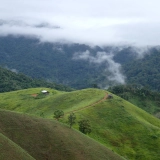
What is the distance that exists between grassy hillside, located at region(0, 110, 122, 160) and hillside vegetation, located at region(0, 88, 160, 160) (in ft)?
84.4

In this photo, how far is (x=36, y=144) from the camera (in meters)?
64.6

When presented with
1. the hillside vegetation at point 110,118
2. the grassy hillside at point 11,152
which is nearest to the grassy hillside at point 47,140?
the grassy hillside at point 11,152

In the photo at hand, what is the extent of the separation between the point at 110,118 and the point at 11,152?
213 ft

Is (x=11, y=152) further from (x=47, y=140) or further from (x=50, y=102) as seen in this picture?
(x=50, y=102)

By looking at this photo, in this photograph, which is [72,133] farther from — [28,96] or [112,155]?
[28,96]

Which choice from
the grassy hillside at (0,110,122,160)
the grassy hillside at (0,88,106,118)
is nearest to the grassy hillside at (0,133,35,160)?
the grassy hillside at (0,110,122,160)

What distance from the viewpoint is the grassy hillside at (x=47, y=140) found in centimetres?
6369

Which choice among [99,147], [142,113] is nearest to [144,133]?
[142,113]

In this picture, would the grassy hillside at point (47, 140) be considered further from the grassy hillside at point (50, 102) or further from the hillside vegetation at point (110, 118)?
the grassy hillside at point (50, 102)

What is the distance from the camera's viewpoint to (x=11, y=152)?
5528 centimetres

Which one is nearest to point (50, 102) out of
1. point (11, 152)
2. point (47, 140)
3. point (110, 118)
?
point (110, 118)

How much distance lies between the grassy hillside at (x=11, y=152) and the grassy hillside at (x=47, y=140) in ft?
14.5

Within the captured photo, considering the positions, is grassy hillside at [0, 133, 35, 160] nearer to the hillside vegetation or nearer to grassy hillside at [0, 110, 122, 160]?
grassy hillside at [0, 110, 122, 160]

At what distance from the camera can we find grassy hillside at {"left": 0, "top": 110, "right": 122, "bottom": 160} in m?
63.7
